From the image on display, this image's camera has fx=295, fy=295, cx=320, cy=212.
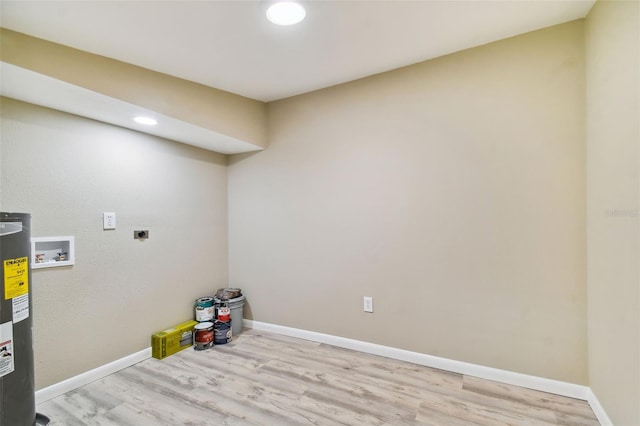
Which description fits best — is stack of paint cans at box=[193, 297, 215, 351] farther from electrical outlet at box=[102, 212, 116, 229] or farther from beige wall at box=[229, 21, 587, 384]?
electrical outlet at box=[102, 212, 116, 229]

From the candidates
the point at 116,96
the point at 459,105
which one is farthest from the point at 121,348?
the point at 459,105

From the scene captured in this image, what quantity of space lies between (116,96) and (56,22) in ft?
1.45

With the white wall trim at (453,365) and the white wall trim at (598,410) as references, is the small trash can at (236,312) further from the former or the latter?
the white wall trim at (598,410)

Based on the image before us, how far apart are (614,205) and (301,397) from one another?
212cm

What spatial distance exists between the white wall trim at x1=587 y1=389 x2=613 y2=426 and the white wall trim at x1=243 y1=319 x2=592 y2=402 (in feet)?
0.04

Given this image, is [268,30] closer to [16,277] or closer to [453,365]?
[16,277]

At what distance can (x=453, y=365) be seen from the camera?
7.29 feet

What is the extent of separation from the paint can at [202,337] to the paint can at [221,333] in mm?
54

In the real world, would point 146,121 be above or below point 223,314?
above

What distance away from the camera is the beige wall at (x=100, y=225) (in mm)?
1926

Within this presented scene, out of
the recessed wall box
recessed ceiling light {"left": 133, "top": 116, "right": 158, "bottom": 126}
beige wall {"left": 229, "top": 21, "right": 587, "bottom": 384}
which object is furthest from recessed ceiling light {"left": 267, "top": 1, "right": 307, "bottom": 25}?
the recessed wall box

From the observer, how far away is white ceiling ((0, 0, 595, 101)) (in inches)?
60.0

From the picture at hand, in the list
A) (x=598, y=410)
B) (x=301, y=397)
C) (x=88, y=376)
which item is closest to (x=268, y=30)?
(x=301, y=397)

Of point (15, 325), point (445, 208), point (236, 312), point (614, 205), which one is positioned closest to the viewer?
point (15, 325)
